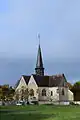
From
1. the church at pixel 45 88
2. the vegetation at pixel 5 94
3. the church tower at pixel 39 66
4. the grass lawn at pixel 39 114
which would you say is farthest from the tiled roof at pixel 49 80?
the grass lawn at pixel 39 114

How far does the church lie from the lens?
5221 inches

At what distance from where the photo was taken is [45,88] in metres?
136

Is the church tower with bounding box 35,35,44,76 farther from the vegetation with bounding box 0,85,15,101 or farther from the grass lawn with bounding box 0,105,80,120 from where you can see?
the grass lawn with bounding box 0,105,80,120

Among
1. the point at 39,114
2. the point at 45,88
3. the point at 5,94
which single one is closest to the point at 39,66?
the point at 45,88

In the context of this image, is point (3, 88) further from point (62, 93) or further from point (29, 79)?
point (62, 93)

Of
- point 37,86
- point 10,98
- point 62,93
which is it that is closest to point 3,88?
point 10,98

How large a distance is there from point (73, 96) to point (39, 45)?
90.8 feet

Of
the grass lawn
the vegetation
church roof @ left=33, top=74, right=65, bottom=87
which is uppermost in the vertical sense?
church roof @ left=33, top=74, right=65, bottom=87

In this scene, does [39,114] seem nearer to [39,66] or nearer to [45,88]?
[45,88]

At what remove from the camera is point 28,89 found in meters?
136

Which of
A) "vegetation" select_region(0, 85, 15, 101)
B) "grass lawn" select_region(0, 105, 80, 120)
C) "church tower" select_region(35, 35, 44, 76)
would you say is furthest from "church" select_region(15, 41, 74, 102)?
"grass lawn" select_region(0, 105, 80, 120)

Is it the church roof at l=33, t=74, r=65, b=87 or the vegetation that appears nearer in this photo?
the vegetation

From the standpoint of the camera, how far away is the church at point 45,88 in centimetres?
13262

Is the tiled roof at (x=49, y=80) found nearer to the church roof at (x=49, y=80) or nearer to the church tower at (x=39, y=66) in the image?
the church roof at (x=49, y=80)
